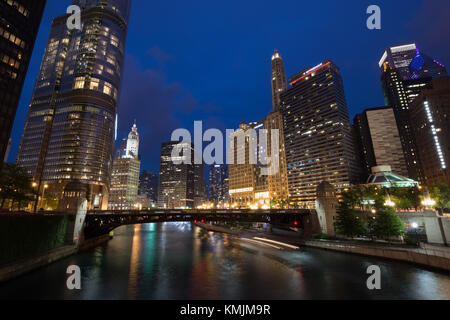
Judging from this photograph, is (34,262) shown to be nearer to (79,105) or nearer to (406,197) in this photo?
(406,197)

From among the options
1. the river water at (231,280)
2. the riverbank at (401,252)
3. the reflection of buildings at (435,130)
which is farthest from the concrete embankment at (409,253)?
the reflection of buildings at (435,130)

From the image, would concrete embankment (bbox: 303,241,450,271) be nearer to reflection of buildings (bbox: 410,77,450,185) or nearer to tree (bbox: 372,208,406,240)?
tree (bbox: 372,208,406,240)

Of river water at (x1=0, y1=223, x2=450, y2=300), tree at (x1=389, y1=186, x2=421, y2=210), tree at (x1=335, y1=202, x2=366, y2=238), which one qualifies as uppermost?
tree at (x1=389, y1=186, x2=421, y2=210)

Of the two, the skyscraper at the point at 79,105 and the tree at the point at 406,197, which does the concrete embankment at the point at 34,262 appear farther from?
the skyscraper at the point at 79,105

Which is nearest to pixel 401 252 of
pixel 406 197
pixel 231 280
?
pixel 231 280

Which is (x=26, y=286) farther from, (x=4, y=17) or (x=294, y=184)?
(x=294, y=184)

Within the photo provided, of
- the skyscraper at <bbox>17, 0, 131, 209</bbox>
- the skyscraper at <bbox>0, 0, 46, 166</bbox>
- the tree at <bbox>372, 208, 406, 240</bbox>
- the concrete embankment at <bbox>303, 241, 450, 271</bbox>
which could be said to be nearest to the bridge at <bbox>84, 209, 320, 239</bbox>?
the concrete embankment at <bbox>303, 241, 450, 271</bbox>

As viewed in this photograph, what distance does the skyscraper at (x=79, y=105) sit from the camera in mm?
136875

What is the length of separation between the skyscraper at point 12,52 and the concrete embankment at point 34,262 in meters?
37.2

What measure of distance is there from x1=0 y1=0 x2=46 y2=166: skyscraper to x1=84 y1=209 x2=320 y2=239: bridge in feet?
104

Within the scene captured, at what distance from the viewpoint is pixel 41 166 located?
141 m

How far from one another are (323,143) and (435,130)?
69309 millimetres

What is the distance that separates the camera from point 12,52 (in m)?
58.8

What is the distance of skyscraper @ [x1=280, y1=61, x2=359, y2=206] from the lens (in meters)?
174
